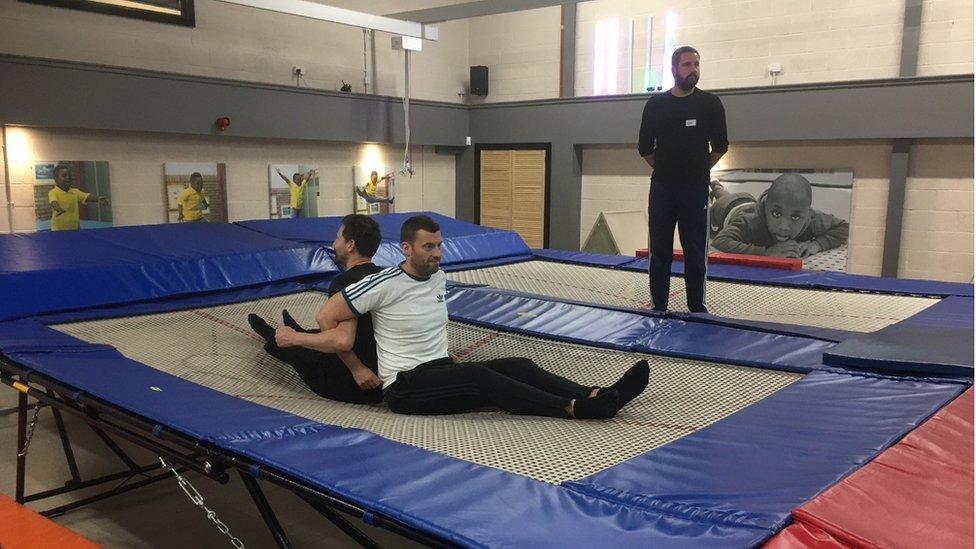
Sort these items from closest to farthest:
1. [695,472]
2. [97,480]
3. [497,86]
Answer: [695,472]
[97,480]
[497,86]

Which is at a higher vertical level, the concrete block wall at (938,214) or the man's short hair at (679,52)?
the man's short hair at (679,52)

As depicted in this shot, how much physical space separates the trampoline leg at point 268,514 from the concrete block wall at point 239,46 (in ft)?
17.6

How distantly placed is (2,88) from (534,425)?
533 centimetres

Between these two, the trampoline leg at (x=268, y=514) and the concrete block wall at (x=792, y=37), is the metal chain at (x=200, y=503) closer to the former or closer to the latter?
the trampoline leg at (x=268, y=514)

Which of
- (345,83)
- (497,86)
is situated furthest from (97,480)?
(497,86)

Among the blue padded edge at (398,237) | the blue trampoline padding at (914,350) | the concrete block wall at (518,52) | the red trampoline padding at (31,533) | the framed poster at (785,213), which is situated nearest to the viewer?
the red trampoline padding at (31,533)

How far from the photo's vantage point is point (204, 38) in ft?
23.4

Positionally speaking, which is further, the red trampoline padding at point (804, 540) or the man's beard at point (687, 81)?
the man's beard at point (687, 81)

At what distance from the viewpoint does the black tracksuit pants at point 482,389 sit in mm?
2555

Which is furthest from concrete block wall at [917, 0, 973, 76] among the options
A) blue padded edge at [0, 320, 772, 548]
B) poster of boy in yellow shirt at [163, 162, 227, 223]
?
poster of boy in yellow shirt at [163, 162, 227, 223]

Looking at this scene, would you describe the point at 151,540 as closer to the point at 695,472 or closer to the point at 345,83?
the point at 695,472

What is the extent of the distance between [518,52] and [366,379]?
24.8 feet

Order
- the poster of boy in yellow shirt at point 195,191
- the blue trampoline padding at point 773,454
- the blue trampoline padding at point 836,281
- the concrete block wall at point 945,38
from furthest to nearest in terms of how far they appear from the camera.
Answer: the poster of boy in yellow shirt at point 195,191, the concrete block wall at point 945,38, the blue trampoline padding at point 836,281, the blue trampoline padding at point 773,454

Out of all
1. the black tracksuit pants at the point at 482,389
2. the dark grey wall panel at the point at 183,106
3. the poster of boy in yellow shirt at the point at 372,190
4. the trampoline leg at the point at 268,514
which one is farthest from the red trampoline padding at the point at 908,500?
the poster of boy in yellow shirt at the point at 372,190
